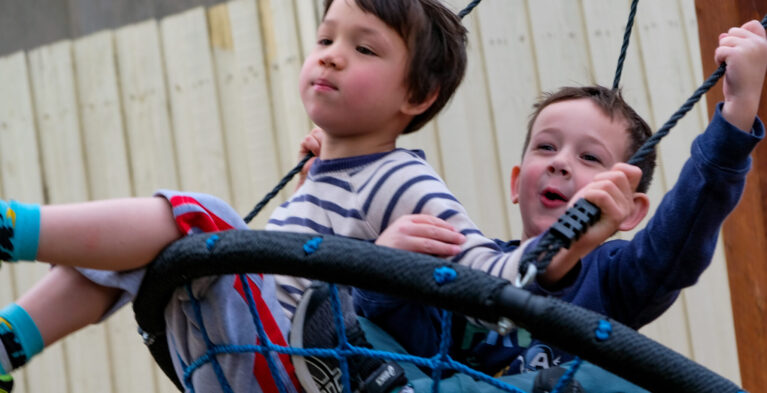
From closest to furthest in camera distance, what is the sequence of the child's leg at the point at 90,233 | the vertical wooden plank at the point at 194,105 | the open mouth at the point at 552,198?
the child's leg at the point at 90,233, the open mouth at the point at 552,198, the vertical wooden plank at the point at 194,105

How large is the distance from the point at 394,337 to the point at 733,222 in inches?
23.4

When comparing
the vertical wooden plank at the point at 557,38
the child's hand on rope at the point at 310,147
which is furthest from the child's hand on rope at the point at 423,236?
the vertical wooden plank at the point at 557,38

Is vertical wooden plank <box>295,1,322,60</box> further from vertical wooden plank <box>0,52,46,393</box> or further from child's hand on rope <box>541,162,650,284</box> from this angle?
child's hand on rope <box>541,162,650,284</box>

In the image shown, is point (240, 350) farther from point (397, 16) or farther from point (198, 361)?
point (397, 16)

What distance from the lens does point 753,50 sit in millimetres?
1177

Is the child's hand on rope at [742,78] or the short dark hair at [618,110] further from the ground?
the child's hand on rope at [742,78]

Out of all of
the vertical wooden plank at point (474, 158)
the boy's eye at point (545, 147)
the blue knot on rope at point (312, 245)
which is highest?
the blue knot on rope at point (312, 245)

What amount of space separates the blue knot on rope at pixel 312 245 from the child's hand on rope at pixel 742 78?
1.63 feet

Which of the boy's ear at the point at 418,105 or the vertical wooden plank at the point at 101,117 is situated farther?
the vertical wooden plank at the point at 101,117

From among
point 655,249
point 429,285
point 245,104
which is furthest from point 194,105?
point 429,285

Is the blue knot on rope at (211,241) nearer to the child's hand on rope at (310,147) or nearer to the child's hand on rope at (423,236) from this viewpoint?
the child's hand on rope at (423,236)

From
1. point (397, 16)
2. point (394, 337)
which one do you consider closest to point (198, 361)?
point (394, 337)

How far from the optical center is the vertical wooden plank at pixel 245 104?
2773 millimetres

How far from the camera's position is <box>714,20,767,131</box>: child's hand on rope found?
1166 mm
